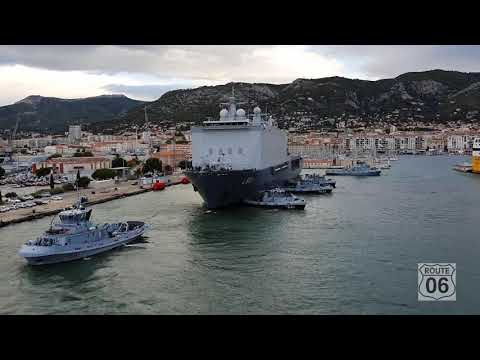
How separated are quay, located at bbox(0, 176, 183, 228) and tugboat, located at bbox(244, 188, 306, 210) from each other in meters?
3.83

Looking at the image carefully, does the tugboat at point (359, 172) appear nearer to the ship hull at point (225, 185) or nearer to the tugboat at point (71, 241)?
the ship hull at point (225, 185)

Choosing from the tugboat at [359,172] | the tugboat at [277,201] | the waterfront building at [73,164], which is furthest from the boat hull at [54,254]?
the tugboat at [359,172]

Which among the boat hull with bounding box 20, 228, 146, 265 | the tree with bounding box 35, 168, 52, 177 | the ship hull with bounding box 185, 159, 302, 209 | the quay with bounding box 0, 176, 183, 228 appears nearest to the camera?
the boat hull with bounding box 20, 228, 146, 265

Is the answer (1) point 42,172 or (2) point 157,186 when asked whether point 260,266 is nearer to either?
(2) point 157,186

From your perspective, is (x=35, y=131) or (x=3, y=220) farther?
(x=35, y=131)

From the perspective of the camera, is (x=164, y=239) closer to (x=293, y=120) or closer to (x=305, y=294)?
(x=305, y=294)

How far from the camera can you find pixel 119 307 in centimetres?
415

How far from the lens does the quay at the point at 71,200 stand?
29.7 feet

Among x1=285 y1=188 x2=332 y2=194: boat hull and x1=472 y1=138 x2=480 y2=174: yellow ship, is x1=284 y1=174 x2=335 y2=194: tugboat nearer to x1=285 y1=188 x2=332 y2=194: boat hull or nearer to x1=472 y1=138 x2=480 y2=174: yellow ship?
x1=285 y1=188 x2=332 y2=194: boat hull

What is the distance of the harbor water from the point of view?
4184 millimetres

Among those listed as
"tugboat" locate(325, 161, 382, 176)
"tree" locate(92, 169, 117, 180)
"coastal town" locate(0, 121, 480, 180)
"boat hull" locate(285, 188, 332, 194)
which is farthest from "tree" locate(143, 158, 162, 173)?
"boat hull" locate(285, 188, 332, 194)
